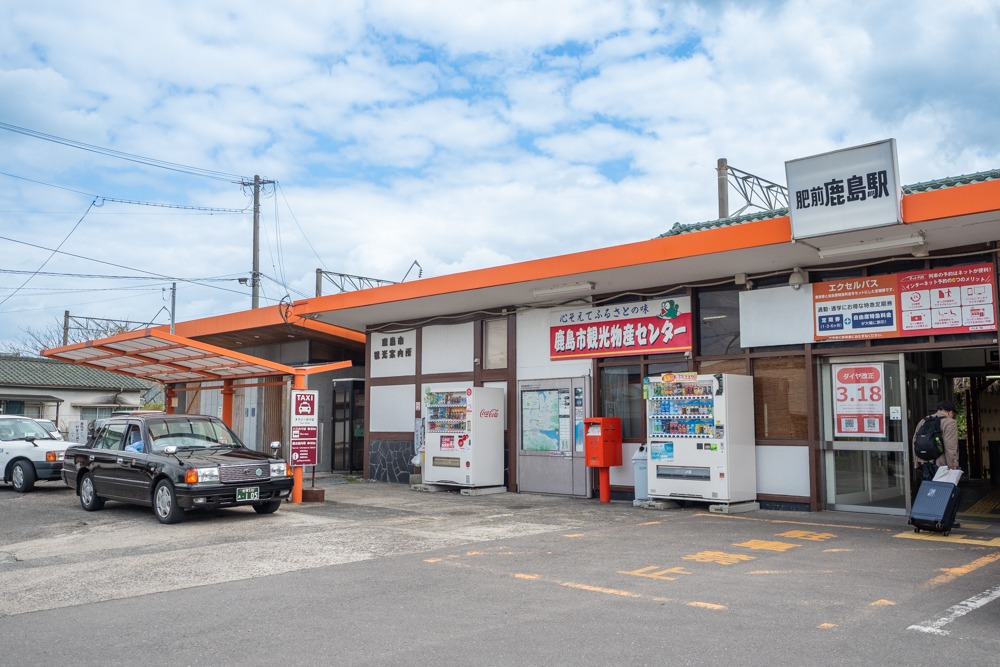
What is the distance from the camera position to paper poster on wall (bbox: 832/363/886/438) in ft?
36.7

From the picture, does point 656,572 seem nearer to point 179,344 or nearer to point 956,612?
point 956,612

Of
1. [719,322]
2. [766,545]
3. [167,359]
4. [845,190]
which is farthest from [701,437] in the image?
[167,359]

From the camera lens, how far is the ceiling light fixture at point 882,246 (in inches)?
394

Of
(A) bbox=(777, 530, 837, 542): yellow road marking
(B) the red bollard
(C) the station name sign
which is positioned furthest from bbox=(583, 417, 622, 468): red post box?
(A) bbox=(777, 530, 837, 542): yellow road marking

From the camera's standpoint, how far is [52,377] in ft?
113

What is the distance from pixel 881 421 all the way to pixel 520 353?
6.39m

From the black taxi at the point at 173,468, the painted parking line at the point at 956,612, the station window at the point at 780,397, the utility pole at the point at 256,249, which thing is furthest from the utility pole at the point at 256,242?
the painted parking line at the point at 956,612

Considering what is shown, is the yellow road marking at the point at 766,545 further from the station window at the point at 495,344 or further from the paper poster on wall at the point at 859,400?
→ the station window at the point at 495,344

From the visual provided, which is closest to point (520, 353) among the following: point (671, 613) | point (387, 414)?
point (387, 414)

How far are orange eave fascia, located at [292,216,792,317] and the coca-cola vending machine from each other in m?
1.94

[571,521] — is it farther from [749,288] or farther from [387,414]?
[387,414]

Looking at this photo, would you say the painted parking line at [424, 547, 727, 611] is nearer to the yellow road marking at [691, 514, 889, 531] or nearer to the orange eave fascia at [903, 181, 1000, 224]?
the yellow road marking at [691, 514, 889, 531]

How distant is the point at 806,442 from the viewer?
459 inches

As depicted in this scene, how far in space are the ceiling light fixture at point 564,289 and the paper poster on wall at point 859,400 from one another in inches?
156
